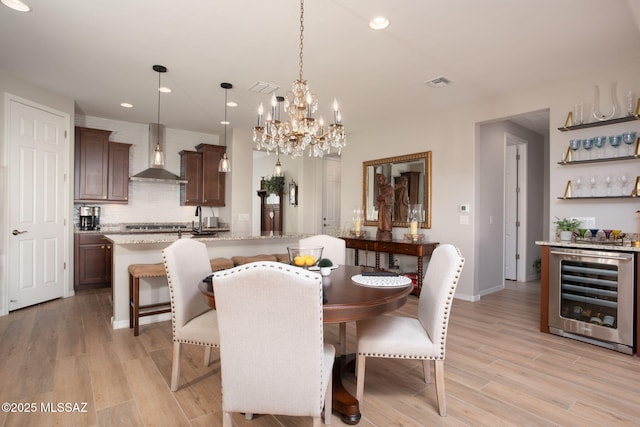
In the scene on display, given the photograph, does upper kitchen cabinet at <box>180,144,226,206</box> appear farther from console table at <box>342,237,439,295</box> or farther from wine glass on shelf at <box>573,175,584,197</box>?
wine glass on shelf at <box>573,175,584,197</box>

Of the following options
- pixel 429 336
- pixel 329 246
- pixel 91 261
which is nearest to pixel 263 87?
pixel 329 246

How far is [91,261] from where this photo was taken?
4898 mm

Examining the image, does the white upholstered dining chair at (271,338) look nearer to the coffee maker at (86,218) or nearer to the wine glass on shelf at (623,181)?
the wine glass on shelf at (623,181)

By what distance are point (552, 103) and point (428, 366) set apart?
10.7 ft

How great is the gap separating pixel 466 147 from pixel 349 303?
3669mm

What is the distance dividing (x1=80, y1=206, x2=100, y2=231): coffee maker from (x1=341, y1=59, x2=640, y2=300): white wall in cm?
409

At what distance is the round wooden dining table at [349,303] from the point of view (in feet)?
5.29

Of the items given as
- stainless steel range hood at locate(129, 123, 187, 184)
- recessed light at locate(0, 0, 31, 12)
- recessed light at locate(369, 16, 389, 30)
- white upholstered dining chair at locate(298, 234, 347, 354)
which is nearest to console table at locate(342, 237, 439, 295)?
white upholstered dining chair at locate(298, 234, 347, 354)

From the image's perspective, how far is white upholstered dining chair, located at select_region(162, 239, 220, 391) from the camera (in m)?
2.05

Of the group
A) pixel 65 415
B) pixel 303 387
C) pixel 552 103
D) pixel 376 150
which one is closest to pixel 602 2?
pixel 552 103

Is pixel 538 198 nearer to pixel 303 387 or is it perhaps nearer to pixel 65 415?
pixel 303 387

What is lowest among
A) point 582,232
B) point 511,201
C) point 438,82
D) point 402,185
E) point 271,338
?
point 271,338

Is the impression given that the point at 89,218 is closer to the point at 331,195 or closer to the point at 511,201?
the point at 331,195

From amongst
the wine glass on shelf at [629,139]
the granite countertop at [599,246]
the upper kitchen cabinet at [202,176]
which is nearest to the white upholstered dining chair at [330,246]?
the granite countertop at [599,246]
